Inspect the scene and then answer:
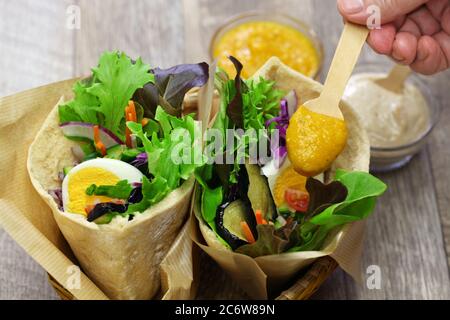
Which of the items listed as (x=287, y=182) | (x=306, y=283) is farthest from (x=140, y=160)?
(x=306, y=283)

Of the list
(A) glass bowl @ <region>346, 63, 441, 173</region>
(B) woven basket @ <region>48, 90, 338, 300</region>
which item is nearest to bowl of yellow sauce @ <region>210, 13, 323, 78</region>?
(A) glass bowl @ <region>346, 63, 441, 173</region>

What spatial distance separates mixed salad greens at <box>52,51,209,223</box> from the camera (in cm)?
167

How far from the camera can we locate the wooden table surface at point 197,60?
2.00m

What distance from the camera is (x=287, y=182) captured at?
182 cm

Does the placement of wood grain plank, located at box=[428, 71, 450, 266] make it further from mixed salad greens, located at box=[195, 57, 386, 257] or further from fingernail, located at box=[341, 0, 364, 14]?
fingernail, located at box=[341, 0, 364, 14]

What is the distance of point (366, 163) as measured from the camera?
1.78 m

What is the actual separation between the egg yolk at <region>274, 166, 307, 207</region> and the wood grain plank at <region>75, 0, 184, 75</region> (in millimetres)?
864

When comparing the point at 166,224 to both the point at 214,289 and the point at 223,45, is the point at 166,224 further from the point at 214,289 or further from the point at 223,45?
the point at 223,45

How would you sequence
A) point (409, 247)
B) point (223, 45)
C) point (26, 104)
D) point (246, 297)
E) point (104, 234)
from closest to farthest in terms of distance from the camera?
point (104, 234) < point (26, 104) < point (246, 297) < point (409, 247) < point (223, 45)

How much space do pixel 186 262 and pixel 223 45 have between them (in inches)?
41.4

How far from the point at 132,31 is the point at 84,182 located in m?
1.09

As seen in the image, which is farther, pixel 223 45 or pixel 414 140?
pixel 223 45

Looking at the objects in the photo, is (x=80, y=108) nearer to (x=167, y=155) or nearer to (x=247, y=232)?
(x=167, y=155)
